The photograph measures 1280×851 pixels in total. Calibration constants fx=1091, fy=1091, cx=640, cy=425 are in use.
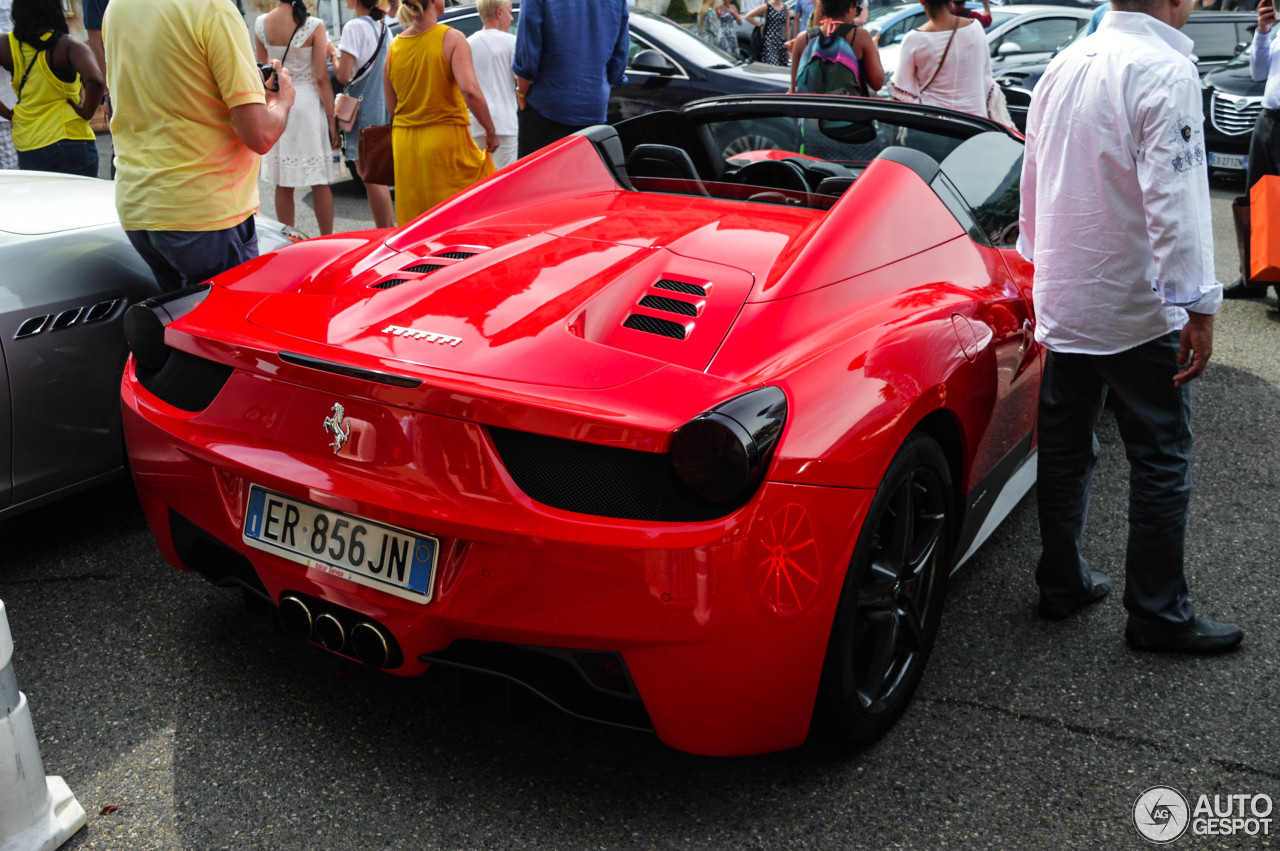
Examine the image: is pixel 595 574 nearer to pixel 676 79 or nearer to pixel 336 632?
pixel 336 632

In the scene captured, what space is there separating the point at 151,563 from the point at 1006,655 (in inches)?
95.8

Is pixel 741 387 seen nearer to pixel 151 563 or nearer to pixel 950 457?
pixel 950 457

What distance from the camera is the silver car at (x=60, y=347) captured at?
9.71ft

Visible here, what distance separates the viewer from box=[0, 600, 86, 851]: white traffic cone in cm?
198

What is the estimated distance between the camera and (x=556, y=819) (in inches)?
86.4

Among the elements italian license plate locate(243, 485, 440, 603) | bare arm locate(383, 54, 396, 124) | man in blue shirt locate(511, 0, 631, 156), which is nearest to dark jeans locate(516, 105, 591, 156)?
man in blue shirt locate(511, 0, 631, 156)

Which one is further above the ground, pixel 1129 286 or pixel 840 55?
pixel 840 55

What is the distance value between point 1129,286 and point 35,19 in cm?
488

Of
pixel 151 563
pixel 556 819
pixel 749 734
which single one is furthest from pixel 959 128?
pixel 151 563

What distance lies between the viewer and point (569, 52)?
17.7 feet

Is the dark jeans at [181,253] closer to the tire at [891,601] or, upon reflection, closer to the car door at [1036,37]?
the tire at [891,601]

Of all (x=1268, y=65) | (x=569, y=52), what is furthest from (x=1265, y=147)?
(x=569, y=52)

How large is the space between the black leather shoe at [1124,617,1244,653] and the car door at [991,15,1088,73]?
9889 mm

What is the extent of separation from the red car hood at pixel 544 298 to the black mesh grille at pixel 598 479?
12 centimetres
